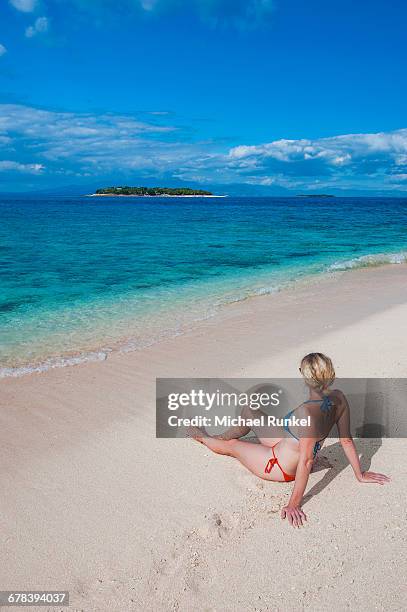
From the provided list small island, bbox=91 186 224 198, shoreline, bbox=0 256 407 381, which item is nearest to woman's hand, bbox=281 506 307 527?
shoreline, bbox=0 256 407 381

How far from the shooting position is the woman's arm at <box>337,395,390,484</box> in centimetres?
454

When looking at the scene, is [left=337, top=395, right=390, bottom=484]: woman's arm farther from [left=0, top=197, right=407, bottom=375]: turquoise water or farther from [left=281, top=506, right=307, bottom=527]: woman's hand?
[left=0, top=197, right=407, bottom=375]: turquoise water

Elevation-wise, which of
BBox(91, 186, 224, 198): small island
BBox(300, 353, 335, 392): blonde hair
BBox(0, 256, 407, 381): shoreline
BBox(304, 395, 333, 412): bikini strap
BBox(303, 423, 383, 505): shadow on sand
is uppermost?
BBox(91, 186, 224, 198): small island

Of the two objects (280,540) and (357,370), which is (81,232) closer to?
(357,370)

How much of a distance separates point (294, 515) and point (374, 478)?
1034mm

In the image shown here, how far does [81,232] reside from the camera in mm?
38500

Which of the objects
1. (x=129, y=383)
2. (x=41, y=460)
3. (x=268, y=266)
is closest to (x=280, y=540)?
(x=41, y=460)

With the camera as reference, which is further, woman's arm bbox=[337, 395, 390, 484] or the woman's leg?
the woman's leg

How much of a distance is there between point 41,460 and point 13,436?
804mm

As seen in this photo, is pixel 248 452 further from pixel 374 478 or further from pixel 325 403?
pixel 374 478

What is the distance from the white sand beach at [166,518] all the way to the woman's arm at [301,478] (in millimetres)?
107

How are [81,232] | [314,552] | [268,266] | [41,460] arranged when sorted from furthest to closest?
[81,232] → [268,266] → [41,460] → [314,552]

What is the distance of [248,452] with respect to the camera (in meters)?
4.99

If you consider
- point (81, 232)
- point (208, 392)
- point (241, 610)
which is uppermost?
point (81, 232)
